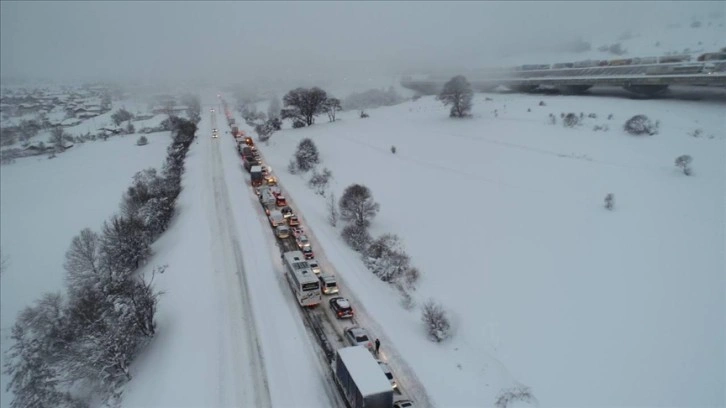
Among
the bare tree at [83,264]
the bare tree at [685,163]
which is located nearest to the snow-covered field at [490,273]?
the bare tree at [685,163]

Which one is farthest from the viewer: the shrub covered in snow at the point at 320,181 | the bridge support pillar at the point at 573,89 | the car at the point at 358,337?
the bridge support pillar at the point at 573,89

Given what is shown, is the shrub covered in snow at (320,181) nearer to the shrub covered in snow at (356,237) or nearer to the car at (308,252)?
the shrub covered in snow at (356,237)

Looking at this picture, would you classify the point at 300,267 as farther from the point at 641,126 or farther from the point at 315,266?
the point at 641,126

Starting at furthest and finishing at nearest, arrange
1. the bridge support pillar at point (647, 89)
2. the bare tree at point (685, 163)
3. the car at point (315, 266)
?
the bridge support pillar at point (647, 89)
the bare tree at point (685, 163)
the car at point (315, 266)

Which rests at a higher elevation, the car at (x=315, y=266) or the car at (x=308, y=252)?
the car at (x=315, y=266)

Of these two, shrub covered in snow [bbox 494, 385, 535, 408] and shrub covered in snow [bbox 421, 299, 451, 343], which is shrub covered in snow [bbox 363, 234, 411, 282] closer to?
shrub covered in snow [bbox 421, 299, 451, 343]

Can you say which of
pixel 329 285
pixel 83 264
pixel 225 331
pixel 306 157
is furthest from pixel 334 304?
pixel 306 157

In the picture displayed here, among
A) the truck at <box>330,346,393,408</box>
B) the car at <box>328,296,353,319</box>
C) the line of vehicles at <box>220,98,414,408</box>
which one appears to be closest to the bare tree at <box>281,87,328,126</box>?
the line of vehicles at <box>220,98,414,408</box>
